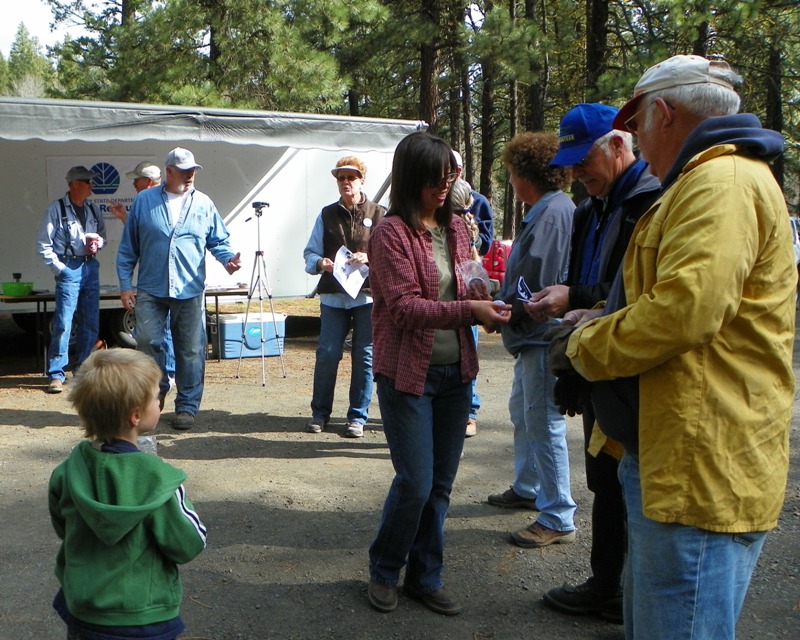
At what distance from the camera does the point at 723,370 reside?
6.43 ft

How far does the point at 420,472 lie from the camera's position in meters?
3.39

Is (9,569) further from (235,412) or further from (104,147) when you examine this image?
(104,147)

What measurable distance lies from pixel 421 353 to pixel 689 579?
1.58 metres

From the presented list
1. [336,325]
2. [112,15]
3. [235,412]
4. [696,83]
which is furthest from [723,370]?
[112,15]

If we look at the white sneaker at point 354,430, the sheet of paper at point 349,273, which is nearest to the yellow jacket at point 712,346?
the sheet of paper at point 349,273

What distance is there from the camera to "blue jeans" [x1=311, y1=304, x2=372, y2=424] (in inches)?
257

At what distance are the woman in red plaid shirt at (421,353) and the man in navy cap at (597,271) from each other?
0.37 metres

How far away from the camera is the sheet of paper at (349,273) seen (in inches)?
251

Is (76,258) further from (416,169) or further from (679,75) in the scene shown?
(679,75)

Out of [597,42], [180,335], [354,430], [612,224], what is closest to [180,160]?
[180,335]

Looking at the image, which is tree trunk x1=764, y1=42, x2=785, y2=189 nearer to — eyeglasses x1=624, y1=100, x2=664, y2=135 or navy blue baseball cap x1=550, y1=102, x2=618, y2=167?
navy blue baseball cap x1=550, y1=102, x2=618, y2=167

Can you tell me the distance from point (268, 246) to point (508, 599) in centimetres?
826

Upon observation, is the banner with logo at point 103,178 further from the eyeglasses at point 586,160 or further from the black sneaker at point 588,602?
the black sneaker at point 588,602

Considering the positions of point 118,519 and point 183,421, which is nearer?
point 118,519
